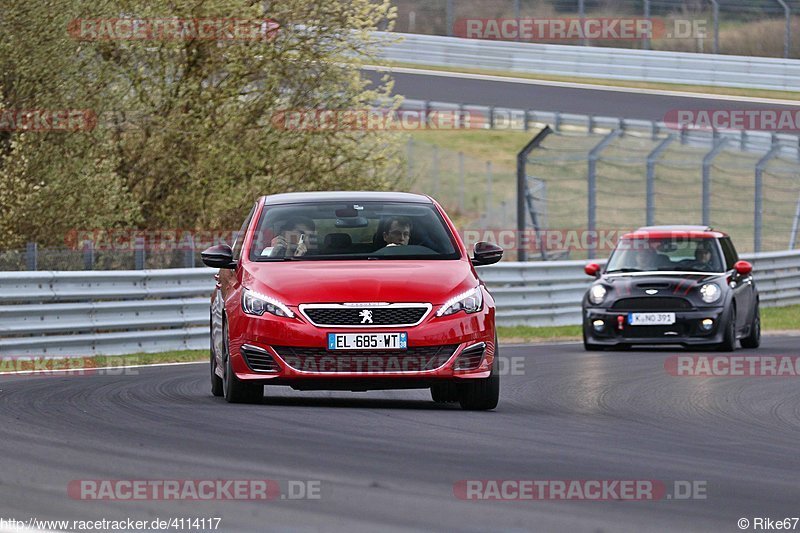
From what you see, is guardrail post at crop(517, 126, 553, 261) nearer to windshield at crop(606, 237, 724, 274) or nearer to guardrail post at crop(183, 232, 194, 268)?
windshield at crop(606, 237, 724, 274)

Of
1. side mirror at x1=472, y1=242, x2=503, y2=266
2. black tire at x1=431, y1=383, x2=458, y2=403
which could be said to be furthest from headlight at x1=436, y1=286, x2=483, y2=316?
side mirror at x1=472, y1=242, x2=503, y2=266

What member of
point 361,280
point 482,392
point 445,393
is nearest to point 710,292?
point 445,393

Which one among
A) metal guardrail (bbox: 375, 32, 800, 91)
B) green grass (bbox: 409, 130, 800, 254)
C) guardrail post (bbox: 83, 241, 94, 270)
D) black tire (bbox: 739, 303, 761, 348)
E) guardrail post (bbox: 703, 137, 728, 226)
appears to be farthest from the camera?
metal guardrail (bbox: 375, 32, 800, 91)

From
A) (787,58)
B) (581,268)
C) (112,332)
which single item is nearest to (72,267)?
(112,332)

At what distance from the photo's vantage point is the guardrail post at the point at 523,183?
2764 cm

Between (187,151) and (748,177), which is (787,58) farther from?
(187,151)

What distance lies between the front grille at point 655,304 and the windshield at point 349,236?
296 inches

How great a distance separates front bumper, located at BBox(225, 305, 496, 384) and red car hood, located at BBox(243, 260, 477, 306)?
18 cm

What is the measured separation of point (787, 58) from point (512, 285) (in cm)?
1519

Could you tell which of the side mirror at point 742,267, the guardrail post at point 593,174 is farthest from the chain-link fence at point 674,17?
the side mirror at point 742,267

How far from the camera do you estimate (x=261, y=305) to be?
1112 centimetres

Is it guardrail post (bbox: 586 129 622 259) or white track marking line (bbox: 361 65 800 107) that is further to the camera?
white track marking line (bbox: 361 65 800 107)

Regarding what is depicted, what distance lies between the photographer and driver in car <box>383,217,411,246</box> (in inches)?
468

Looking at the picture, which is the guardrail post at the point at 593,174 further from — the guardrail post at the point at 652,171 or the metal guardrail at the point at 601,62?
the metal guardrail at the point at 601,62
